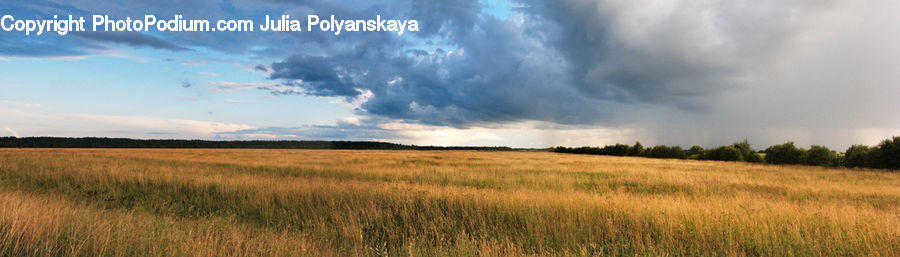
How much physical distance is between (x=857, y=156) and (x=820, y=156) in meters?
4.65

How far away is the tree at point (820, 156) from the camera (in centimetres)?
5384

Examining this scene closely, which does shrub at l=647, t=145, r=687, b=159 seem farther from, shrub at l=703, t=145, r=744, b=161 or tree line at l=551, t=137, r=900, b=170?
shrub at l=703, t=145, r=744, b=161

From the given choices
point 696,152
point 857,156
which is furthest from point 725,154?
point 857,156

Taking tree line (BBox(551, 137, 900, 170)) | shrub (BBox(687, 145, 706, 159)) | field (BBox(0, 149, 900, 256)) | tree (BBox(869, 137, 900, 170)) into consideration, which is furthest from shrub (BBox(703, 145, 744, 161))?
field (BBox(0, 149, 900, 256))

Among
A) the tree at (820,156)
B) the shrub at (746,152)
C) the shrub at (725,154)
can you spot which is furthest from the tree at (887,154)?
the shrub at (746,152)

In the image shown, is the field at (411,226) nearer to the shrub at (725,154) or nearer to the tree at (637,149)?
the shrub at (725,154)

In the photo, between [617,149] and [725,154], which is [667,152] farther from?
[617,149]

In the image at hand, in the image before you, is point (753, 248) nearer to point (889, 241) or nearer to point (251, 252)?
point (889, 241)

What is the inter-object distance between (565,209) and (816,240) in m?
4.16

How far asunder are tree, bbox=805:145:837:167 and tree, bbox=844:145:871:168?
1513 millimetres

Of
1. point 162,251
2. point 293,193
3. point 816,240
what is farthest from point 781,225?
point 293,193

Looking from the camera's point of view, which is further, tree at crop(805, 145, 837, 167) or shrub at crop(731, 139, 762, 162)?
shrub at crop(731, 139, 762, 162)

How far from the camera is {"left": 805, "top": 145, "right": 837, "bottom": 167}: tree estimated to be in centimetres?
5384

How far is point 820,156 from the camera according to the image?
54.6 metres
